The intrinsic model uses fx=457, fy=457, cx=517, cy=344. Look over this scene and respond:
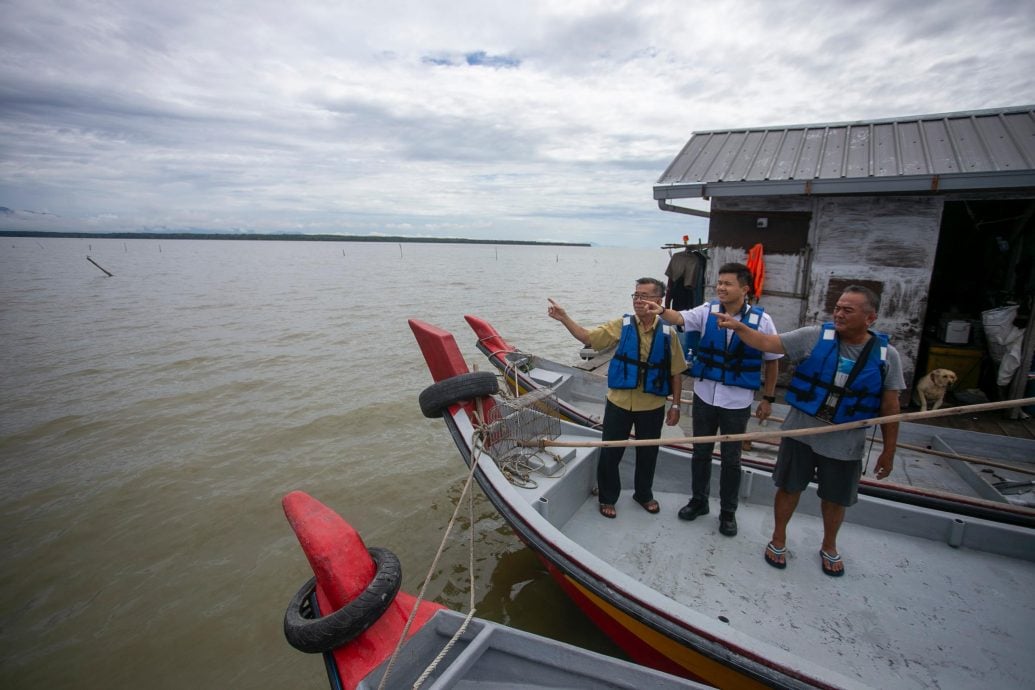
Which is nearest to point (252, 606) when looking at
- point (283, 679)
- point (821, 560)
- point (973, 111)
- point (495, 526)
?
point (283, 679)

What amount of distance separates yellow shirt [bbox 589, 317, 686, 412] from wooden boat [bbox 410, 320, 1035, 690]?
804 mm

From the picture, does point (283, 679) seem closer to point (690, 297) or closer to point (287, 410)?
point (287, 410)

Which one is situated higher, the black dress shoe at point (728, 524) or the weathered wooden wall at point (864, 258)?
the weathered wooden wall at point (864, 258)

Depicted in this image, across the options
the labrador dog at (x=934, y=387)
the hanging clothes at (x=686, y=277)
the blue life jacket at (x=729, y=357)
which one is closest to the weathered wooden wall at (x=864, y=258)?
the labrador dog at (x=934, y=387)

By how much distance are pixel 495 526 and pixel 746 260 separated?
5540 millimetres

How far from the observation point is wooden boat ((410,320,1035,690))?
8.34 ft

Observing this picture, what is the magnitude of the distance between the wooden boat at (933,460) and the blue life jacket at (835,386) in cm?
133

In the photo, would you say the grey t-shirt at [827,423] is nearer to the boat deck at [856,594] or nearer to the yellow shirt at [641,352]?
the yellow shirt at [641,352]

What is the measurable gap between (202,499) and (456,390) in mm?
4450

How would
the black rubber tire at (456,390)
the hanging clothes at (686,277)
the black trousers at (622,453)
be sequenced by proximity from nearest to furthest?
1. the black trousers at (622,453)
2. the black rubber tire at (456,390)
3. the hanging clothes at (686,277)

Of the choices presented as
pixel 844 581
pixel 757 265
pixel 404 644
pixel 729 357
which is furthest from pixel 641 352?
pixel 757 265

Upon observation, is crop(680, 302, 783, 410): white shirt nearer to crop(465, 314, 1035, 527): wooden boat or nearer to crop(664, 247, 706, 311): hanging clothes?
crop(465, 314, 1035, 527): wooden boat

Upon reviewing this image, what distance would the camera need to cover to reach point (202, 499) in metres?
6.16

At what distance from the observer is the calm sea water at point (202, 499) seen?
4086mm
